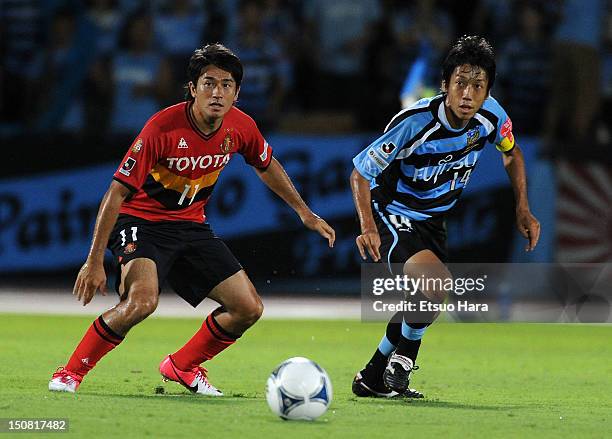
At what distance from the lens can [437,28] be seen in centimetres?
1447

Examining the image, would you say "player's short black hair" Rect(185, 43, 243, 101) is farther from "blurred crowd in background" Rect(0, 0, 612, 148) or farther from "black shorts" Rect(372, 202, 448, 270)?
"blurred crowd in background" Rect(0, 0, 612, 148)

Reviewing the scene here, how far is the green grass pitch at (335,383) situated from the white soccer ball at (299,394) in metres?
0.08

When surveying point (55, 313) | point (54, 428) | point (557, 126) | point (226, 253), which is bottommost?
point (54, 428)

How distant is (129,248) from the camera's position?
7.26m

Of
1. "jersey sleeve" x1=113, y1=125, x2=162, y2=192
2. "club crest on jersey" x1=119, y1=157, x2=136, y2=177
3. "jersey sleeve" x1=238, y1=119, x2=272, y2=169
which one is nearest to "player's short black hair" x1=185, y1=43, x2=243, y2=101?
"jersey sleeve" x1=238, y1=119, x2=272, y2=169

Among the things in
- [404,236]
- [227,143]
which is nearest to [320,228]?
[404,236]

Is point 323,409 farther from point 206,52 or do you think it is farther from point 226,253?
point 206,52

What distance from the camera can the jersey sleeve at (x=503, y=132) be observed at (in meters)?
7.88

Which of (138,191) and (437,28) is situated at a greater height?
(437,28)

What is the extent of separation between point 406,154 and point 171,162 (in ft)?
4.59

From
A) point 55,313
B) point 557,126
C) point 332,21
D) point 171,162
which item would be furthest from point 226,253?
point 332,21

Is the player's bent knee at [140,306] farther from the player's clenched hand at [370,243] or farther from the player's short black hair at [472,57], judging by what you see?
the player's short black hair at [472,57]

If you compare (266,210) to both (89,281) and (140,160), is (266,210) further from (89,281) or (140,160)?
(89,281)

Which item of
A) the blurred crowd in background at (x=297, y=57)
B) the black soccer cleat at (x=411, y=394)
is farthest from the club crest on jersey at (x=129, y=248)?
the blurred crowd in background at (x=297, y=57)
